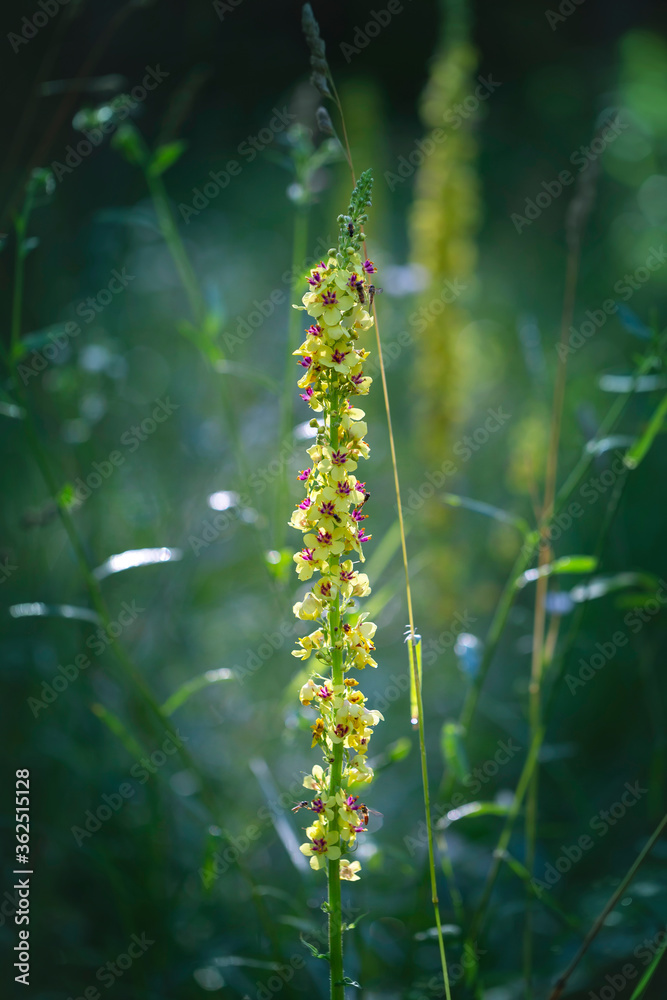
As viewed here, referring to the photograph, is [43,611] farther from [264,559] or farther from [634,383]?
[634,383]

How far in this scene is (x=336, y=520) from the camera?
3.79 ft

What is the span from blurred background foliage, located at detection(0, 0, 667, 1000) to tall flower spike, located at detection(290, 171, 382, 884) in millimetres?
402


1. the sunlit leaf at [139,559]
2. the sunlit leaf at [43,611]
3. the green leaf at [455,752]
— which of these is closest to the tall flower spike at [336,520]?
the green leaf at [455,752]

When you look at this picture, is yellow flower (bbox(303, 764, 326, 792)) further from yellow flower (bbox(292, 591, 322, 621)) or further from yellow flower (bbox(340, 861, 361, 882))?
yellow flower (bbox(292, 591, 322, 621))

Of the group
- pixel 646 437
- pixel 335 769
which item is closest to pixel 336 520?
pixel 335 769

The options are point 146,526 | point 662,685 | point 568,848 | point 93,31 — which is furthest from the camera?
point 93,31

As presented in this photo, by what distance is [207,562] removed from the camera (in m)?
2.92

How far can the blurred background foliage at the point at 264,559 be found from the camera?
1.90 metres

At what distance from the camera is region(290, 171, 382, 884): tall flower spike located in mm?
1122

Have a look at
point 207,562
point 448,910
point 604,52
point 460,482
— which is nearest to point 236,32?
point 604,52

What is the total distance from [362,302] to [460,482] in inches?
99.9

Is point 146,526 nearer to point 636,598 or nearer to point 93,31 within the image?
point 636,598

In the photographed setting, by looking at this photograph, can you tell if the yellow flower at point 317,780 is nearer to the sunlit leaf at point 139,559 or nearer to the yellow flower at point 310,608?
the yellow flower at point 310,608

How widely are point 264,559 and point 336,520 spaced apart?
0.54m
